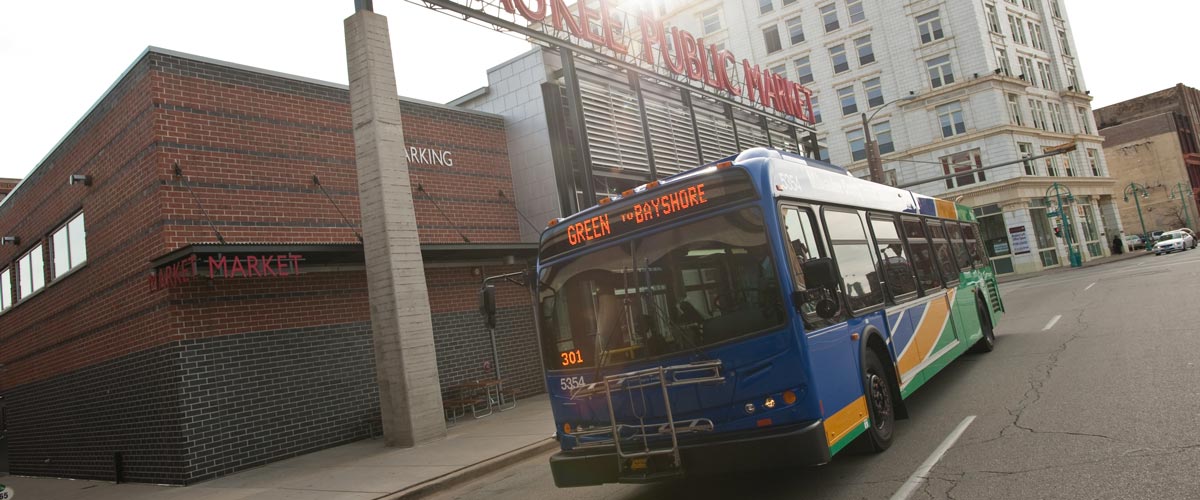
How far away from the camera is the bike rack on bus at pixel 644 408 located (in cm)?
520

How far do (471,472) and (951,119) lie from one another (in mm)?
42333

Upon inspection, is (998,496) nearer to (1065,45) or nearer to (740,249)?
(740,249)

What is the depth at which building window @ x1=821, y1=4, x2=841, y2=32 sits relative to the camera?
46781 mm

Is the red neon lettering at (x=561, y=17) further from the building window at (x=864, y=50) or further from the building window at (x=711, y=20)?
the building window at (x=711, y=20)

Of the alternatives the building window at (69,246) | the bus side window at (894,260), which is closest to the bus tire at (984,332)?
the bus side window at (894,260)

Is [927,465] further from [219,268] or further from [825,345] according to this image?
[219,268]

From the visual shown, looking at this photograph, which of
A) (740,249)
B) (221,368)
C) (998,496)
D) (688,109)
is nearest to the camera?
(998,496)

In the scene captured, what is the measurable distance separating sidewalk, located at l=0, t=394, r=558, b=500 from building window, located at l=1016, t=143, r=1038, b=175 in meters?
39.6

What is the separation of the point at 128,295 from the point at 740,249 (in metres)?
11.1

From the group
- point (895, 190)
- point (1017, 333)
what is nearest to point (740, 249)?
point (895, 190)

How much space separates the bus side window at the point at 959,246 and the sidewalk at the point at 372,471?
683cm

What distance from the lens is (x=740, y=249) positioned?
5422mm

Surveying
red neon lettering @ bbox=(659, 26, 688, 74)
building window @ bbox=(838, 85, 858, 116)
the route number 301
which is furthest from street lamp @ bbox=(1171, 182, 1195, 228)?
the route number 301

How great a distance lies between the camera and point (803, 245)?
18.8 ft
